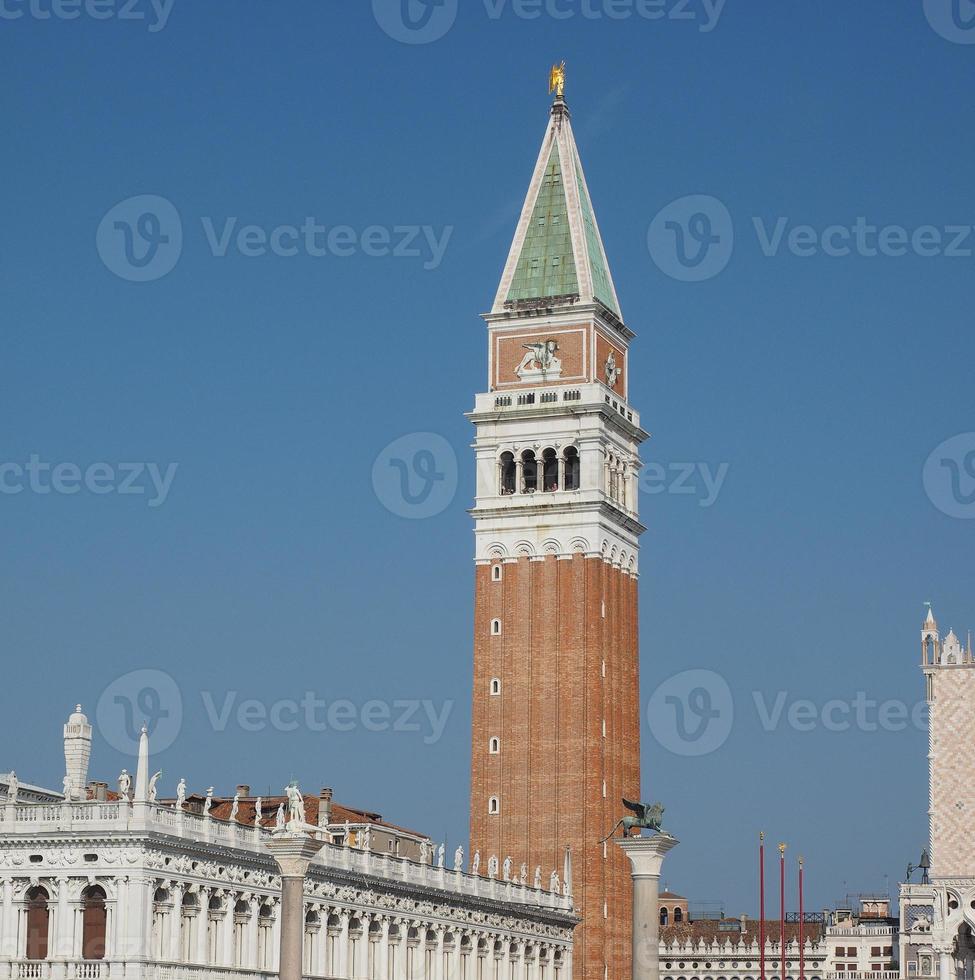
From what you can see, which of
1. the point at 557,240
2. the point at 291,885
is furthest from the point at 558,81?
the point at 291,885

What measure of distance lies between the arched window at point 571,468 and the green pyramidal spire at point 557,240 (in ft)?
28.4

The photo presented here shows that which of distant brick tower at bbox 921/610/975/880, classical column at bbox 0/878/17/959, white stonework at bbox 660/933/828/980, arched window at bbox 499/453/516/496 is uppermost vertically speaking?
arched window at bbox 499/453/516/496

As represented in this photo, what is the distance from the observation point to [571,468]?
381 ft

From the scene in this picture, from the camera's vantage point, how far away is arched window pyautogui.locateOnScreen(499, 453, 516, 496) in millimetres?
116688

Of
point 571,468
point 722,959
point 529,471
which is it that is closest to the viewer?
point 571,468

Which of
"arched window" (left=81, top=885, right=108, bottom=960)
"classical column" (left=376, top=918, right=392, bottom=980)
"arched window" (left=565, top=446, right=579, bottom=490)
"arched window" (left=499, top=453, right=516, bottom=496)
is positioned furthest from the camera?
"arched window" (left=499, top=453, right=516, bottom=496)

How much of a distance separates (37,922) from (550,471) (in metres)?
53.3

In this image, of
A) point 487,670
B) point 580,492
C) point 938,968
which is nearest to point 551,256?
point 580,492

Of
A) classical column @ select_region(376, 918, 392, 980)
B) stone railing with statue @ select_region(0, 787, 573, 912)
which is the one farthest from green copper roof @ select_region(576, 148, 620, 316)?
classical column @ select_region(376, 918, 392, 980)

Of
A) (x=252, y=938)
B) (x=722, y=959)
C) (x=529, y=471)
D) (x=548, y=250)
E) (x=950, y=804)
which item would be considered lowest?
(x=252, y=938)

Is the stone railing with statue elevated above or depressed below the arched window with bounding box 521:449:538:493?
below

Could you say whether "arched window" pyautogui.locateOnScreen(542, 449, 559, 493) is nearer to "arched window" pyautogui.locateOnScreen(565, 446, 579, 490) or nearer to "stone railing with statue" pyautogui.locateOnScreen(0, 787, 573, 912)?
"arched window" pyautogui.locateOnScreen(565, 446, 579, 490)

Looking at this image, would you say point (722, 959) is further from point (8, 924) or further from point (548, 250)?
point (8, 924)

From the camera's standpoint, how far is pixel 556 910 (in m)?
107
